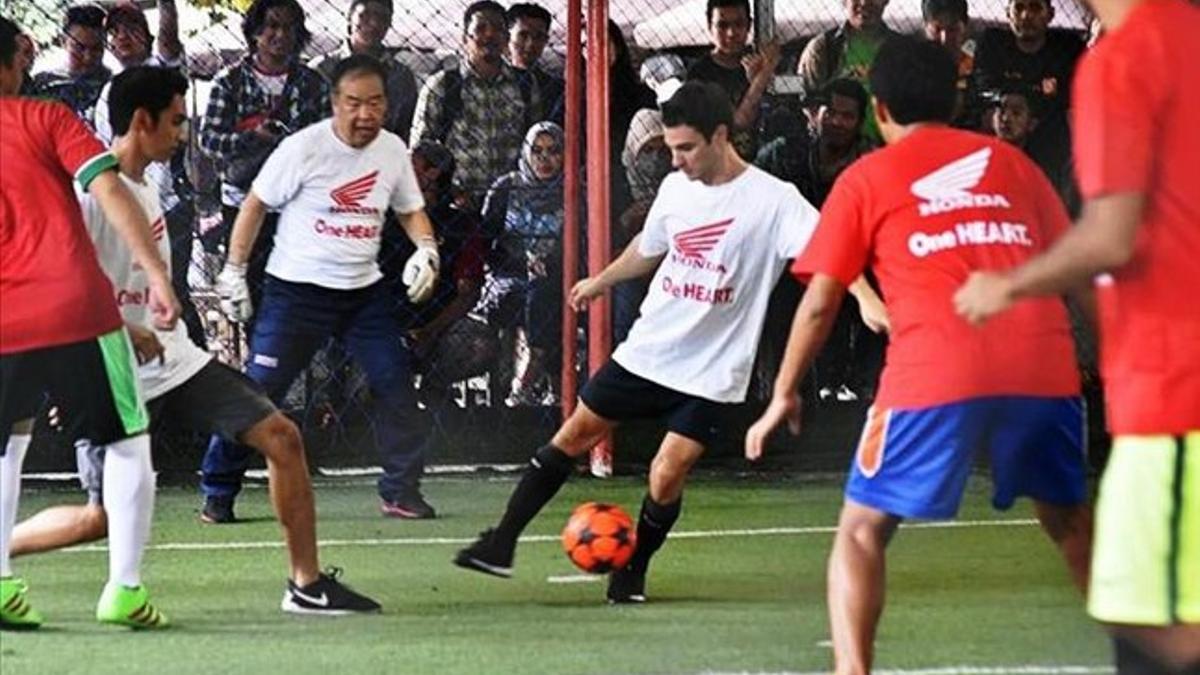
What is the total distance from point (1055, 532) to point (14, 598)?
3.43 m

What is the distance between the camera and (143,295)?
31.7 feet

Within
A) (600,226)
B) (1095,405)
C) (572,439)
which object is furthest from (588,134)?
(572,439)

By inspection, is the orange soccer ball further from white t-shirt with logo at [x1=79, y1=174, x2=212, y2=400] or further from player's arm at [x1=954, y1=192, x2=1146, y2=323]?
player's arm at [x1=954, y1=192, x2=1146, y2=323]

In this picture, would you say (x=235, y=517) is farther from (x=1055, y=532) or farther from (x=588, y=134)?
(x=1055, y=532)

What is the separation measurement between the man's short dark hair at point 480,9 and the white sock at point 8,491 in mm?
5413

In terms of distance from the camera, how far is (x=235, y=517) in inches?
499

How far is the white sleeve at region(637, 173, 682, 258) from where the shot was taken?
997 cm

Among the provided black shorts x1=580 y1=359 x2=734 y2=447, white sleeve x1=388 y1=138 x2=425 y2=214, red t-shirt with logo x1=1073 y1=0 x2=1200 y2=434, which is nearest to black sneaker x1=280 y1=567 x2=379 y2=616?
black shorts x1=580 y1=359 x2=734 y2=447

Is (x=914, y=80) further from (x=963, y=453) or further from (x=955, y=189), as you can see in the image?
(x=963, y=453)

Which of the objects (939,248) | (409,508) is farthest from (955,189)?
(409,508)

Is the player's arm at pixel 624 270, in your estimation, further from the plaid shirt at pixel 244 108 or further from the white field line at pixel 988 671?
the plaid shirt at pixel 244 108

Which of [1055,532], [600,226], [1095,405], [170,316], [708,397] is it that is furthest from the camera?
[1095,405]

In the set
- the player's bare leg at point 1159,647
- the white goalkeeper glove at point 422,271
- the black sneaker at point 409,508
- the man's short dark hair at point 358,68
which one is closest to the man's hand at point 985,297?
the player's bare leg at point 1159,647

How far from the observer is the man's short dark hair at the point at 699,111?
31.4 feet
